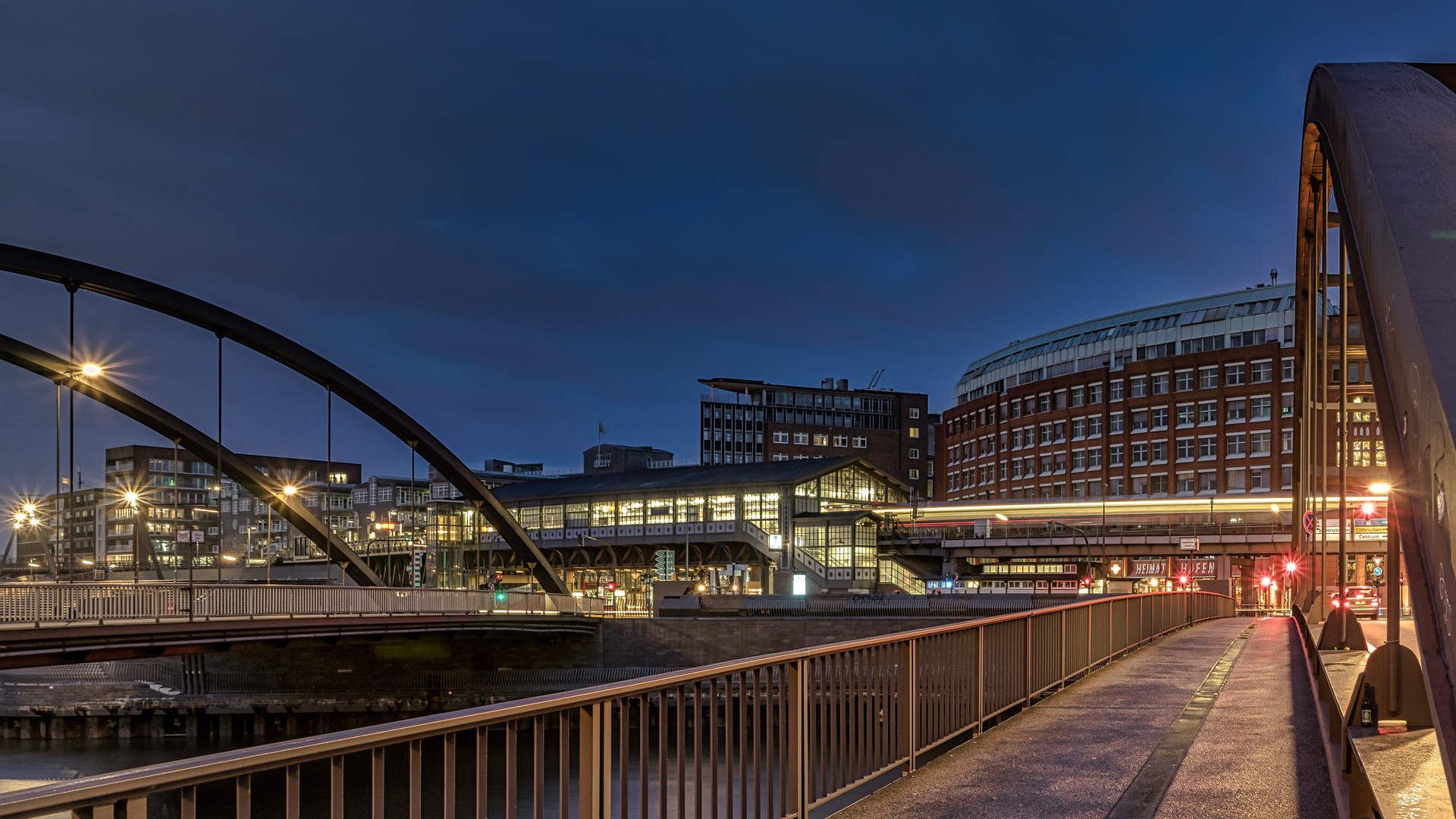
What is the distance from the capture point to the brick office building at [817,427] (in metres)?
161

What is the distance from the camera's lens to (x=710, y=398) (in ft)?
546

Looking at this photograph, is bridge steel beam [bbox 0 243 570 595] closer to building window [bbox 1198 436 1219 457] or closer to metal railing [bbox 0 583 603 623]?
metal railing [bbox 0 583 603 623]

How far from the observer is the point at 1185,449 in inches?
4050

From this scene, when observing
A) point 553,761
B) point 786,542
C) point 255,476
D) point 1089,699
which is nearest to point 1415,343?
point 1089,699

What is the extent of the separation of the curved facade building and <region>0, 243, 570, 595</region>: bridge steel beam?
52.4 m

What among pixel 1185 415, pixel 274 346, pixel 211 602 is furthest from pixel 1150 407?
pixel 211 602

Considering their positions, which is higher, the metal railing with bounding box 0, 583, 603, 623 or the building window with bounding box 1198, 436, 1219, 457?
the building window with bounding box 1198, 436, 1219, 457

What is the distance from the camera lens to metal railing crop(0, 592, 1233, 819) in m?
Answer: 3.67

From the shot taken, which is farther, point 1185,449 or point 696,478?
point 1185,449

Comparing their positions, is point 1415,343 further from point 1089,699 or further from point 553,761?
point 553,761

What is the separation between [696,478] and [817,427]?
6730 cm

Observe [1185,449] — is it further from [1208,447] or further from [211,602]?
[211,602]

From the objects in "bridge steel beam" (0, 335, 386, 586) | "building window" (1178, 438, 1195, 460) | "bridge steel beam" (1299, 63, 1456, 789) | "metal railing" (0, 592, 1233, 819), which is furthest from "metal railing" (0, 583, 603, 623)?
"building window" (1178, 438, 1195, 460)

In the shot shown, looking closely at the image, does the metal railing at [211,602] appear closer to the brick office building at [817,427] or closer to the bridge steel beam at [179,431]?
the bridge steel beam at [179,431]
